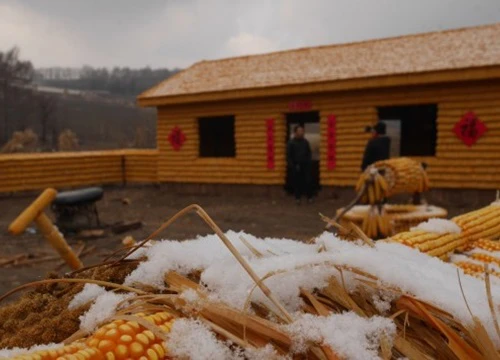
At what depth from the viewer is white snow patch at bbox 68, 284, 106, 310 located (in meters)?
1.30

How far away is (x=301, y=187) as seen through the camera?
49.7ft

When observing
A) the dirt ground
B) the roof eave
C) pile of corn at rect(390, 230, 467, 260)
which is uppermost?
the roof eave

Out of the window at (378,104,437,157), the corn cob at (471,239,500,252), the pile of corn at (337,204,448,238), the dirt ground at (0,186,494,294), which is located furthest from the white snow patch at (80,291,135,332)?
the window at (378,104,437,157)

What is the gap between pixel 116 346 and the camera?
97 cm

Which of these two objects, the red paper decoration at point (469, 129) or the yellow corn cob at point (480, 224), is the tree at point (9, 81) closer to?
the red paper decoration at point (469, 129)

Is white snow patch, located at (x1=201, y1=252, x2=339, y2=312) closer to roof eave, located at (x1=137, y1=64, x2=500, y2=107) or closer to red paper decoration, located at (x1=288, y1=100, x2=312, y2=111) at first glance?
roof eave, located at (x1=137, y1=64, x2=500, y2=107)

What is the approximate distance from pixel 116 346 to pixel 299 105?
14588mm

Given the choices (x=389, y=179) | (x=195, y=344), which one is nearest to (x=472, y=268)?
(x=195, y=344)

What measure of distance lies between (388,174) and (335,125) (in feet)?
25.4

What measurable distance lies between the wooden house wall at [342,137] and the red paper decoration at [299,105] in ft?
0.36

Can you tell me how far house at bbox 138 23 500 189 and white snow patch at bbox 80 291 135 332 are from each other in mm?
12679

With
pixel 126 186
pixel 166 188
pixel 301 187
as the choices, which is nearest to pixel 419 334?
pixel 301 187

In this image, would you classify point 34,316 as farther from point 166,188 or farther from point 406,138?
point 406,138

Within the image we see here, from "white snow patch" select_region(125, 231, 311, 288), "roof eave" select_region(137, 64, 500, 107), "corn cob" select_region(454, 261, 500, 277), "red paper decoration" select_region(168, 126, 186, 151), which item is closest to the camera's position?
"white snow patch" select_region(125, 231, 311, 288)
